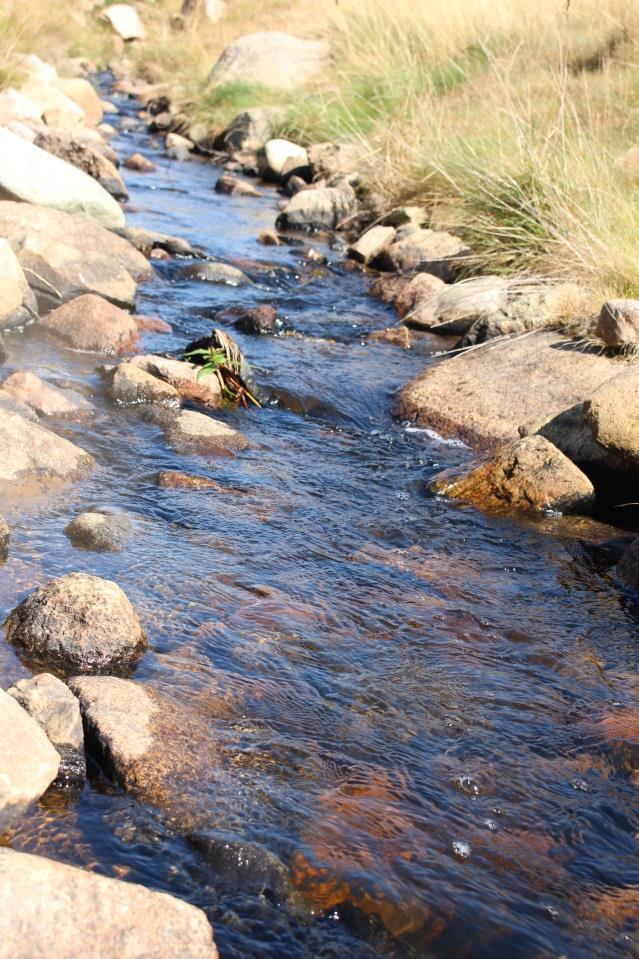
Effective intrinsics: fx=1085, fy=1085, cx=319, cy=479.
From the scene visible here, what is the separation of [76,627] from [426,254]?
567cm

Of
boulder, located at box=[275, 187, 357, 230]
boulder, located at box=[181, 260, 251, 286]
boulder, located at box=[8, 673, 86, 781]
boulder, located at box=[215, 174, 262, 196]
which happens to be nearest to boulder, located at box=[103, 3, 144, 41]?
boulder, located at box=[215, 174, 262, 196]

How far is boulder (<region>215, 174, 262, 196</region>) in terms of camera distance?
1099cm

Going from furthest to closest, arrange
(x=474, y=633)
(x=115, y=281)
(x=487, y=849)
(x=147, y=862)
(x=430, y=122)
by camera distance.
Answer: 1. (x=430, y=122)
2. (x=115, y=281)
3. (x=474, y=633)
4. (x=487, y=849)
5. (x=147, y=862)

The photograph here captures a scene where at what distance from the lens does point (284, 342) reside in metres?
6.40

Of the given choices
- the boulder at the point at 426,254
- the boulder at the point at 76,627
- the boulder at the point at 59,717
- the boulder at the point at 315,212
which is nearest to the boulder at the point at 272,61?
the boulder at the point at 315,212

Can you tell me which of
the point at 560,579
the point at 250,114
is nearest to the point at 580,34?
the point at 250,114

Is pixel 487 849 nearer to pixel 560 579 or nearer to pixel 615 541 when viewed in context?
pixel 560 579

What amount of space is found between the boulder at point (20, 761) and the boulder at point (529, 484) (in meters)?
2.48

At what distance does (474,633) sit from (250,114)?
10788 mm

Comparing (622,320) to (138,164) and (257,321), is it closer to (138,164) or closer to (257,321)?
(257,321)

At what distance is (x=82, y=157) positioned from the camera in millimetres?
9258

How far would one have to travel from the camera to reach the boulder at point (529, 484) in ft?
14.4

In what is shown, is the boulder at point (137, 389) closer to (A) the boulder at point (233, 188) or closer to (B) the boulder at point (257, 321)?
(B) the boulder at point (257, 321)

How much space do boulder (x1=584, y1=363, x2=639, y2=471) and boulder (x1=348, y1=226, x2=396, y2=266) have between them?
4.28 meters
